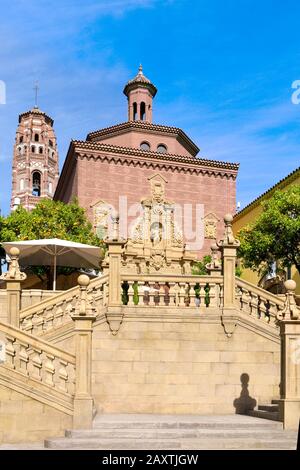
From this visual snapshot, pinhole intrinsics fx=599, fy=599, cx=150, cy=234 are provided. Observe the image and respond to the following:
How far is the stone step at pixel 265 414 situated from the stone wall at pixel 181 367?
2.24 ft

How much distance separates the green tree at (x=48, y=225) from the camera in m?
31.3

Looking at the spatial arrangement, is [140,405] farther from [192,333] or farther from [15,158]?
[15,158]

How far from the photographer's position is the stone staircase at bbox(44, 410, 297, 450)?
407 inches

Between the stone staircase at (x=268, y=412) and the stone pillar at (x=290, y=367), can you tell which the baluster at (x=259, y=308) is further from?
the stone pillar at (x=290, y=367)

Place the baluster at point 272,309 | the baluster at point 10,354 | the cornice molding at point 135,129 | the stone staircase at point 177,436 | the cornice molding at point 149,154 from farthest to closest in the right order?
the cornice molding at point 135,129, the cornice molding at point 149,154, the baluster at point 272,309, the baluster at point 10,354, the stone staircase at point 177,436

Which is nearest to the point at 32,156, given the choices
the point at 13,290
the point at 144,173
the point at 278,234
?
the point at 144,173

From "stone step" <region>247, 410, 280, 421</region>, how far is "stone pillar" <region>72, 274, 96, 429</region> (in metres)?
4.02

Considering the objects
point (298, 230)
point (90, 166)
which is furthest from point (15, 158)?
point (298, 230)

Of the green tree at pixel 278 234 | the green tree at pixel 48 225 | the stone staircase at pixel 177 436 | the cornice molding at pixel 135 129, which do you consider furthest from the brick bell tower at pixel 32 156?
the stone staircase at pixel 177 436

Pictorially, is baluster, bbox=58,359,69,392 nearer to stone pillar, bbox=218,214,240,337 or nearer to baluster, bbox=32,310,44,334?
Answer: baluster, bbox=32,310,44,334

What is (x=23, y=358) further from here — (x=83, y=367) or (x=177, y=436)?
(x=177, y=436)

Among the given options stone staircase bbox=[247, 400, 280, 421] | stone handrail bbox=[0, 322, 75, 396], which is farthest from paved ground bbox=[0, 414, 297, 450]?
stone handrail bbox=[0, 322, 75, 396]

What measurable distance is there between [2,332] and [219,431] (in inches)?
180
